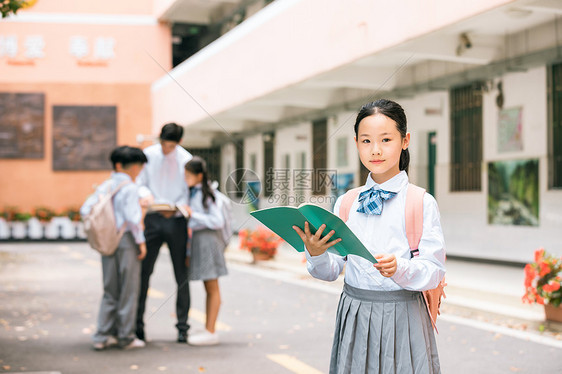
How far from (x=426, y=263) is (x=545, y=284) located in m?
5.10

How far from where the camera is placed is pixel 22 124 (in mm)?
26281

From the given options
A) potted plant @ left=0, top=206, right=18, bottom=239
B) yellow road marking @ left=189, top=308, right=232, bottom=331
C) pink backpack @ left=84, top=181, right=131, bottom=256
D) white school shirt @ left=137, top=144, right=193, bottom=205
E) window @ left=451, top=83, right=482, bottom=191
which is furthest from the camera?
potted plant @ left=0, top=206, right=18, bottom=239

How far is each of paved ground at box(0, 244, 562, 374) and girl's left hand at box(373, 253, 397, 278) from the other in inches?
123

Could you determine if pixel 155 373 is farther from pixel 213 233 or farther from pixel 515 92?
pixel 515 92

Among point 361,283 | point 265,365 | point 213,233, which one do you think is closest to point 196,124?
point 213,233

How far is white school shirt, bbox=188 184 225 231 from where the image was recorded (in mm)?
6578

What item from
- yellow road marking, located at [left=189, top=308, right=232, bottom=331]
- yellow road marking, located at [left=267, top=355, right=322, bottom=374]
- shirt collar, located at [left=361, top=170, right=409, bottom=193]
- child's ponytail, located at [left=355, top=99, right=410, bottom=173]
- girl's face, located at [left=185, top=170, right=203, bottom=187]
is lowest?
yellow road marking, located at [left=189, top=308, right=232, bottom=331]

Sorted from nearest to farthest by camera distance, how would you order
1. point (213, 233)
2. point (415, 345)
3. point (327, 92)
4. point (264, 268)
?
1. point (415, 345)
2. point (213, 233)
3. point (264, 268)
4. point (327, 92)

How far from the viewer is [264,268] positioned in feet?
48.8

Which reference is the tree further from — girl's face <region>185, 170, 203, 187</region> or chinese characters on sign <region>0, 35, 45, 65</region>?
chinese characters on sign <region>0, 35, 45, 65</region>

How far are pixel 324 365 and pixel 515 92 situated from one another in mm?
8733

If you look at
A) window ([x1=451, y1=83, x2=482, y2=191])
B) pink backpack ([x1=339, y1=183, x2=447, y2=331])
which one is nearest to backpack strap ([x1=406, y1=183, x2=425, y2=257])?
pink backpack ([x1=339, y1=183, x2=447, y2=331])

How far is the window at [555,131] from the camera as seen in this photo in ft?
38.7

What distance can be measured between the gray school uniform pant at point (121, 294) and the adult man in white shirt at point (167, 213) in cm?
19
